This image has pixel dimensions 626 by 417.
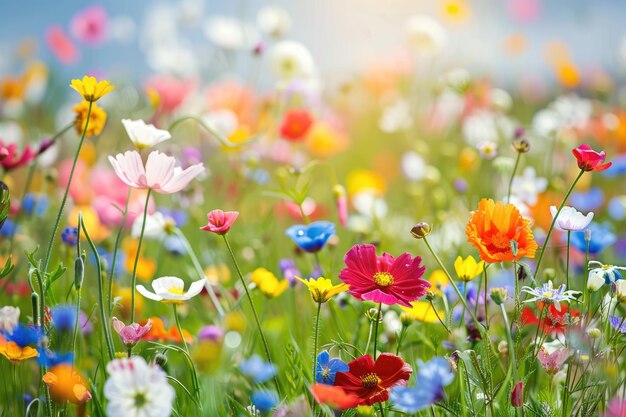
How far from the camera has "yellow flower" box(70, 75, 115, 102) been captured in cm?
102

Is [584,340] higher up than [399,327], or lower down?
higher up

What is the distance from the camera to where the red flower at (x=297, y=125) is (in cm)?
194

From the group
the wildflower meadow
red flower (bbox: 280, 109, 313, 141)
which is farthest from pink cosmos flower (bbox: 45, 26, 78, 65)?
red flower (bbox: 280, 109, 313, 141)

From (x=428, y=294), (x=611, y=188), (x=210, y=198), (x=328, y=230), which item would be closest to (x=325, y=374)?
(x=428, y=294)

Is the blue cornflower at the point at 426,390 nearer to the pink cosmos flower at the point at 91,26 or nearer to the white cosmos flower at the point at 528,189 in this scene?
the white cosmos flower at the point at 528,189

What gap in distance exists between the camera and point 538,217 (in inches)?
69.4

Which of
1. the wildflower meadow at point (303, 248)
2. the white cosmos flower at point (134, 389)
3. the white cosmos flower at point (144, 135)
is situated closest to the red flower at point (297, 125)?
the wildflower meadow at point (303, 248)

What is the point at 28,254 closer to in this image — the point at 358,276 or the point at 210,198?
the point at 358,276

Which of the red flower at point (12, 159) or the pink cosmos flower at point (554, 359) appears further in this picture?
the red flower at point (12, 159)

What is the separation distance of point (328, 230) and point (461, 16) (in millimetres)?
1796

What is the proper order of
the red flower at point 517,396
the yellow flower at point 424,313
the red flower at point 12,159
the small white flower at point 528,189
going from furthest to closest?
the small white flower at point 528,189
the red flower at point 12,159
the yellow flower at point 424,313
the red flower at point 517,396

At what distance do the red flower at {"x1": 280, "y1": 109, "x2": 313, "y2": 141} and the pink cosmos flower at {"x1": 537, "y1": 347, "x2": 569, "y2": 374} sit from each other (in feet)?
3.41

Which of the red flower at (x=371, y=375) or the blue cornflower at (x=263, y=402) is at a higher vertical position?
the red flower at (x=371, y=375)

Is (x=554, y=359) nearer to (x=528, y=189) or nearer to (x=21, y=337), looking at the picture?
(x=528, y=189)
